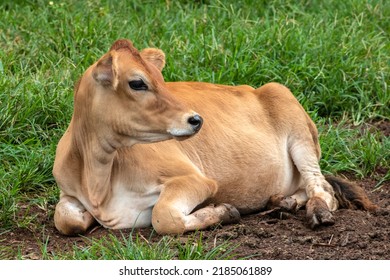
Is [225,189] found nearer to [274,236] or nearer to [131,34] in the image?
[274,236]

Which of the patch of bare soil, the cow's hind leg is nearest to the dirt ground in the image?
the patch of bare soil

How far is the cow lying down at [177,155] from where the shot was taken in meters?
7.78

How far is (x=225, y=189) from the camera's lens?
8695mm

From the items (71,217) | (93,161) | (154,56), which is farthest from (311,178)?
(71,217)

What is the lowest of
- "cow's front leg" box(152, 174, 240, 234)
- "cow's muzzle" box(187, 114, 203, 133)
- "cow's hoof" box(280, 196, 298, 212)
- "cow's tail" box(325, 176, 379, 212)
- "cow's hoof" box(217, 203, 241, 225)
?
"cow's tail" box(325, 176, 379, 212)

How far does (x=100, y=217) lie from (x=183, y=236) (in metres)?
0.70

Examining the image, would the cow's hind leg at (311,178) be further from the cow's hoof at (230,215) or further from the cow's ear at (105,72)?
the cow's ear at (105,72)

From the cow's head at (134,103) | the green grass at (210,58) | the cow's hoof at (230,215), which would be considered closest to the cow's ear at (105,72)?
the cow's head at (134,103)

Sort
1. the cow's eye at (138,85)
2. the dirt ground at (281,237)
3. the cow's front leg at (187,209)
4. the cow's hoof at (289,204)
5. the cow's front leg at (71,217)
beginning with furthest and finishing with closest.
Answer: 1. the cow's hoof at (289,204)
2. the cow's front leg at (71,217)
3. the cow's front leg at (187,209)
4. the cow's eye at (138,85)
5. the dirt ground at (281,237)

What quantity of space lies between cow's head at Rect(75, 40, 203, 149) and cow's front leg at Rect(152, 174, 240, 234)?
50 centimetres

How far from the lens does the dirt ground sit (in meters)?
7.62

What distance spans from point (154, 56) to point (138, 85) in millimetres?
749

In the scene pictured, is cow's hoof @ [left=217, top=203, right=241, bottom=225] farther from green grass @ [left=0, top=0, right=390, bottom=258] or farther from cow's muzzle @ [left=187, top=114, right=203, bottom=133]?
green grass @ [left=0, top=0, right=390, bottom=258]

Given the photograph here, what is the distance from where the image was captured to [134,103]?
777 centimetres
